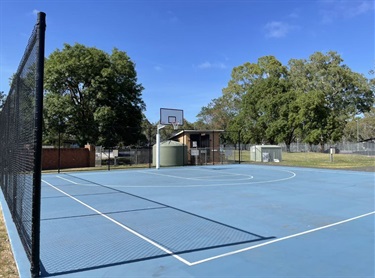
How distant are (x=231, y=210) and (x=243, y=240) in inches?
105

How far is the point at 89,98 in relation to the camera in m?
28.4

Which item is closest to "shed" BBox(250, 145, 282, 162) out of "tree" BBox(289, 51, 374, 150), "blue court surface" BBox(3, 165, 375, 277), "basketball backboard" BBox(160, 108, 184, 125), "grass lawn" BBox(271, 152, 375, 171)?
"grass lawn" BBox(271, 152, 375, 171)

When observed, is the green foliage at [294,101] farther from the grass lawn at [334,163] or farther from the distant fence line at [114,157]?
the distant fence line at [114,157]

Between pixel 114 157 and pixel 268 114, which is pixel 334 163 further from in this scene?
pixel 268 114

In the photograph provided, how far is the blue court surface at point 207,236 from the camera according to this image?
166 inches

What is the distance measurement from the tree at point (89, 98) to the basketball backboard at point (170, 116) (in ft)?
11.3

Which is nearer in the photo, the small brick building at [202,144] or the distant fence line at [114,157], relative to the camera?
the distant fence line at [114,157]

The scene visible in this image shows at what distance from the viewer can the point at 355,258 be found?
4.61m

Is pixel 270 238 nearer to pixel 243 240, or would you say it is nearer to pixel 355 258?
pixel 243 240

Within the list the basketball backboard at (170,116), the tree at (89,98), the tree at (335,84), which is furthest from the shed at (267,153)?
the tree at (335,84)

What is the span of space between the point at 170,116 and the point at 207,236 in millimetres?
20230

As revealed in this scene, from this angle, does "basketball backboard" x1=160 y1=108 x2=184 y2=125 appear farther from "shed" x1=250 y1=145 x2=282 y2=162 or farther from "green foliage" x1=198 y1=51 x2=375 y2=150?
"green foliage" x1=198 y1=51 x2=375 y2=150

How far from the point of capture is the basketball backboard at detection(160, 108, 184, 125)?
2497cm

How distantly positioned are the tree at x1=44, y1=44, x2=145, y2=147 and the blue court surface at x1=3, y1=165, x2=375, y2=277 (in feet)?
58.1
